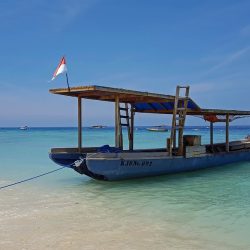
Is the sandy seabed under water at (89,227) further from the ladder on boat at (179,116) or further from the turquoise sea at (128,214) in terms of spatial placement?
the ladder on boat at (179,116)

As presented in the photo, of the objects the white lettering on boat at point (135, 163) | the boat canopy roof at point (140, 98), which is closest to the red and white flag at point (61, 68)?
the boat canopy roof at point (140, 98)

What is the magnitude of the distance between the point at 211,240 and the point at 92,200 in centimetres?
396

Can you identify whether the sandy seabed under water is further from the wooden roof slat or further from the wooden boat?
the wooden roof slat

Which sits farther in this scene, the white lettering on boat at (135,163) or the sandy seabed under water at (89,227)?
the white lettering on boat at (135,163)

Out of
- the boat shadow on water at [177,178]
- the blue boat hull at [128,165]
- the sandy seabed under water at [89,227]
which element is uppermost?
the blue boat hull at [128,165]

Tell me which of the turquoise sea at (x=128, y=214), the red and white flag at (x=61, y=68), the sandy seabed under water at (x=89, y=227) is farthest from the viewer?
the red and white flag at (x=61, y=68)

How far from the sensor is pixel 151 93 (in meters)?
12.2

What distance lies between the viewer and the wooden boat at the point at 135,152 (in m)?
11.0

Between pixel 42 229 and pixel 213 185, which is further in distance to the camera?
pixel 213 185

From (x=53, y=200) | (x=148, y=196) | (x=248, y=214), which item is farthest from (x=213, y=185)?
(x=53, y=200)

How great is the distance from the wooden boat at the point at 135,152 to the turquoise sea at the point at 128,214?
48 cm

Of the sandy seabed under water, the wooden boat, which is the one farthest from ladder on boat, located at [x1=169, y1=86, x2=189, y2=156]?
the sandy seabed under water

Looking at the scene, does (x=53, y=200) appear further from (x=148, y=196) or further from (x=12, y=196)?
(x=148, y=196)

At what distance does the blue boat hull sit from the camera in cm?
1090
